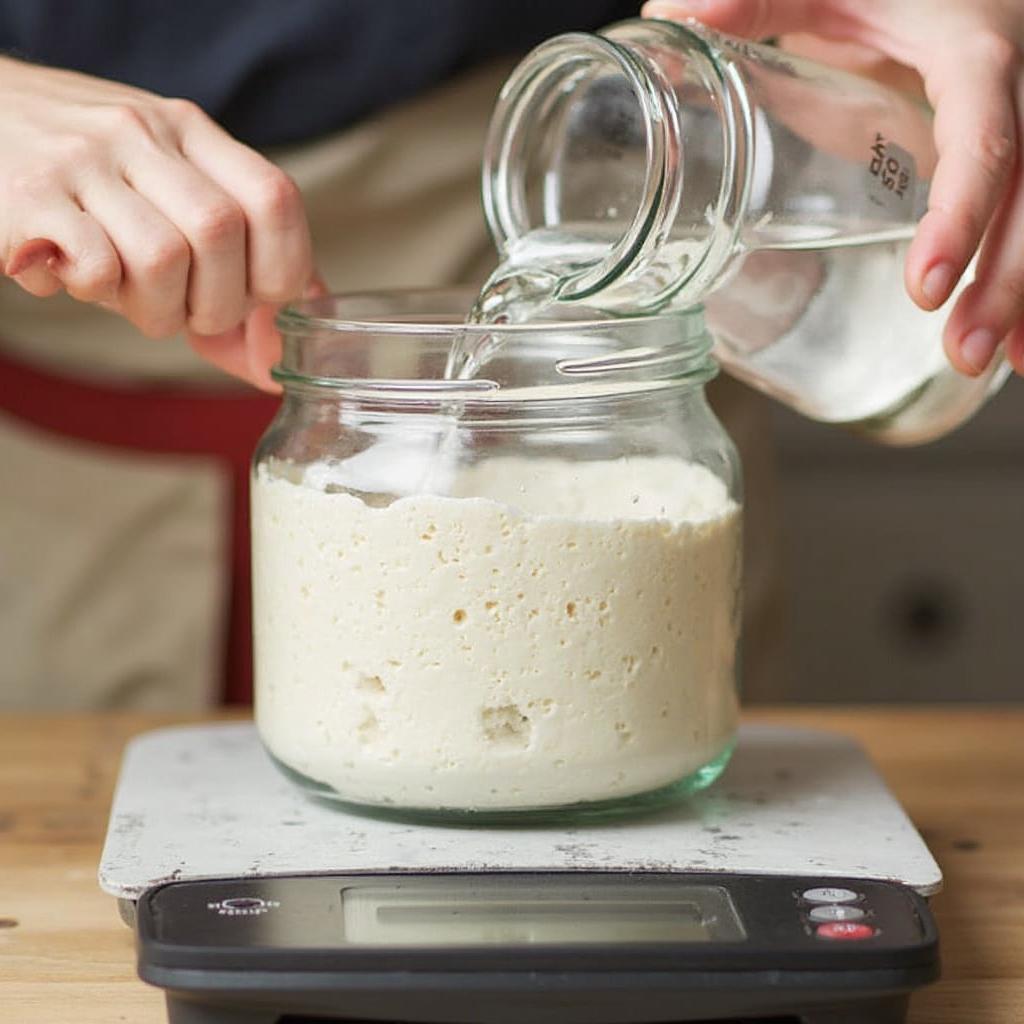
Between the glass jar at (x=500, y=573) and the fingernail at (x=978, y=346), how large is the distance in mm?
117

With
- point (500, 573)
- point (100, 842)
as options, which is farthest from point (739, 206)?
point (100, 842)

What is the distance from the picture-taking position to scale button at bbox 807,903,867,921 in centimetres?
64

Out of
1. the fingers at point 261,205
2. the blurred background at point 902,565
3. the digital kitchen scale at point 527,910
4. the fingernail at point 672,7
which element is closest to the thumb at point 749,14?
the fingernail at point 672,7

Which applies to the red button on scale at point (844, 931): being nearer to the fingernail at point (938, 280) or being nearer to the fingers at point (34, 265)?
the fingernail at point (938, 280)

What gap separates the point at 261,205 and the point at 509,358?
122 millimetres

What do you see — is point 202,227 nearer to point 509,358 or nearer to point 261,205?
point 261,205

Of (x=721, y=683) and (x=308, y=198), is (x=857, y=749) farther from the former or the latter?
(x=308, y=198)

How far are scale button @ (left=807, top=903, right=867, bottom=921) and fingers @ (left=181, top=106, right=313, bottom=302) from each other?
0.34m

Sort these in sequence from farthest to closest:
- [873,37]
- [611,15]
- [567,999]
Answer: [611,15], [873,37], [567,999]

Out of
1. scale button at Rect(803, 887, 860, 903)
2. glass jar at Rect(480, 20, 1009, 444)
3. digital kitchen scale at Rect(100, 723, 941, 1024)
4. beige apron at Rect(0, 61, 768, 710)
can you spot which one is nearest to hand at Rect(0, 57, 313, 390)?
glass jar at Rect(480, 20, 1009, 444)

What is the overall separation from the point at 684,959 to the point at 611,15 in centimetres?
79

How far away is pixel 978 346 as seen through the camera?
0.79 meters

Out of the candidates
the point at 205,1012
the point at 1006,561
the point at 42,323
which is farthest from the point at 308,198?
the point at 1006,561

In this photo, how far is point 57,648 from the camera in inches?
53.7
